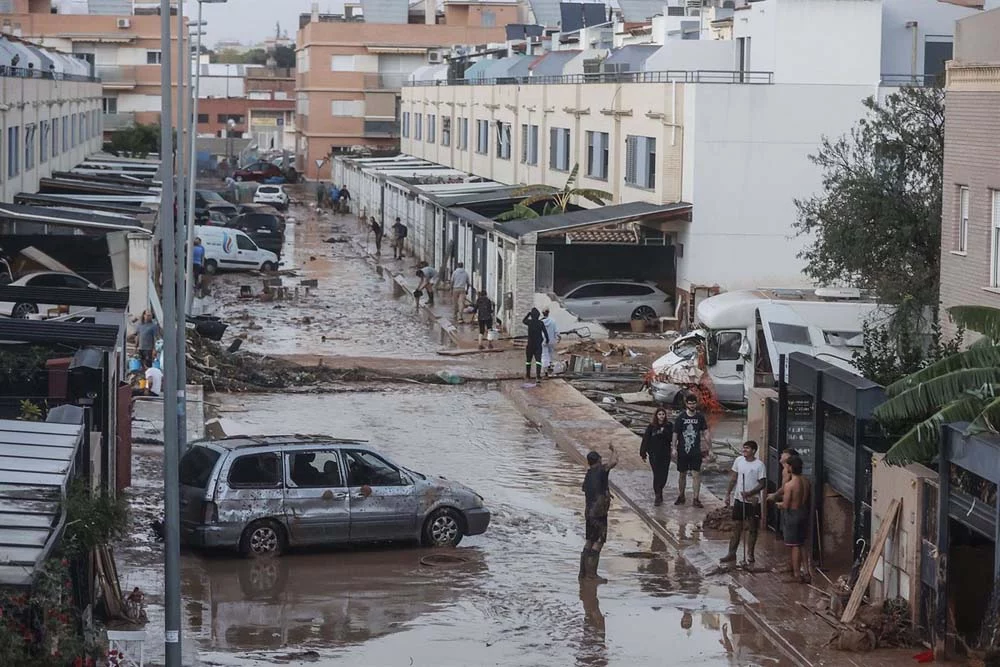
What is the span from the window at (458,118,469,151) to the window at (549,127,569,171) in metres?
16.7

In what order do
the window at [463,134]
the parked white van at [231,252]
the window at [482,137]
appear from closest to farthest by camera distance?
the parked white van at [231,252] < the window at [482,137] < the window at [463,134]

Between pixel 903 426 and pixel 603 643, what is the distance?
361 centimetres

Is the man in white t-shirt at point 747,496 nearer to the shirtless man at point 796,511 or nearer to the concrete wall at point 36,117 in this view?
the shirtless man at point 796,511

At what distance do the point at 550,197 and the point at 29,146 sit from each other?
50.5ft

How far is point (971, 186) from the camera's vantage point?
20.5 metres

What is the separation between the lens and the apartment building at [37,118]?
136ft

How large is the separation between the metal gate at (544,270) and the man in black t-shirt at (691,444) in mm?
17926

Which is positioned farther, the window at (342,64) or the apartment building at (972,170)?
the window at (342,64)

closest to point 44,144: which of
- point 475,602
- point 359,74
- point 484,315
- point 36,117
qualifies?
point 36,117

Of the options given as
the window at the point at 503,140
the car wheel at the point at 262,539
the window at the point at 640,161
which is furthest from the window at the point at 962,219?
the window at the point at 503,140

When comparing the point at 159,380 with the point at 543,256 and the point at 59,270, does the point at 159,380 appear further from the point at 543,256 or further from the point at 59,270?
the point at 543,256

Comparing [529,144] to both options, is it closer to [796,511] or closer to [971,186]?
[971,186]

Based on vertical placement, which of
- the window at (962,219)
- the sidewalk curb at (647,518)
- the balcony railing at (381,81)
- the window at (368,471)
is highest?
the balcony railing at (381,81)

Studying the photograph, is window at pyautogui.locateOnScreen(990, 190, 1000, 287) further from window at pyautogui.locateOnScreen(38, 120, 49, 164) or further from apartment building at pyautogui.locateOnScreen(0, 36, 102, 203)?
window at pyautogui.locateOnScreen(38, 120, 49, 164)
